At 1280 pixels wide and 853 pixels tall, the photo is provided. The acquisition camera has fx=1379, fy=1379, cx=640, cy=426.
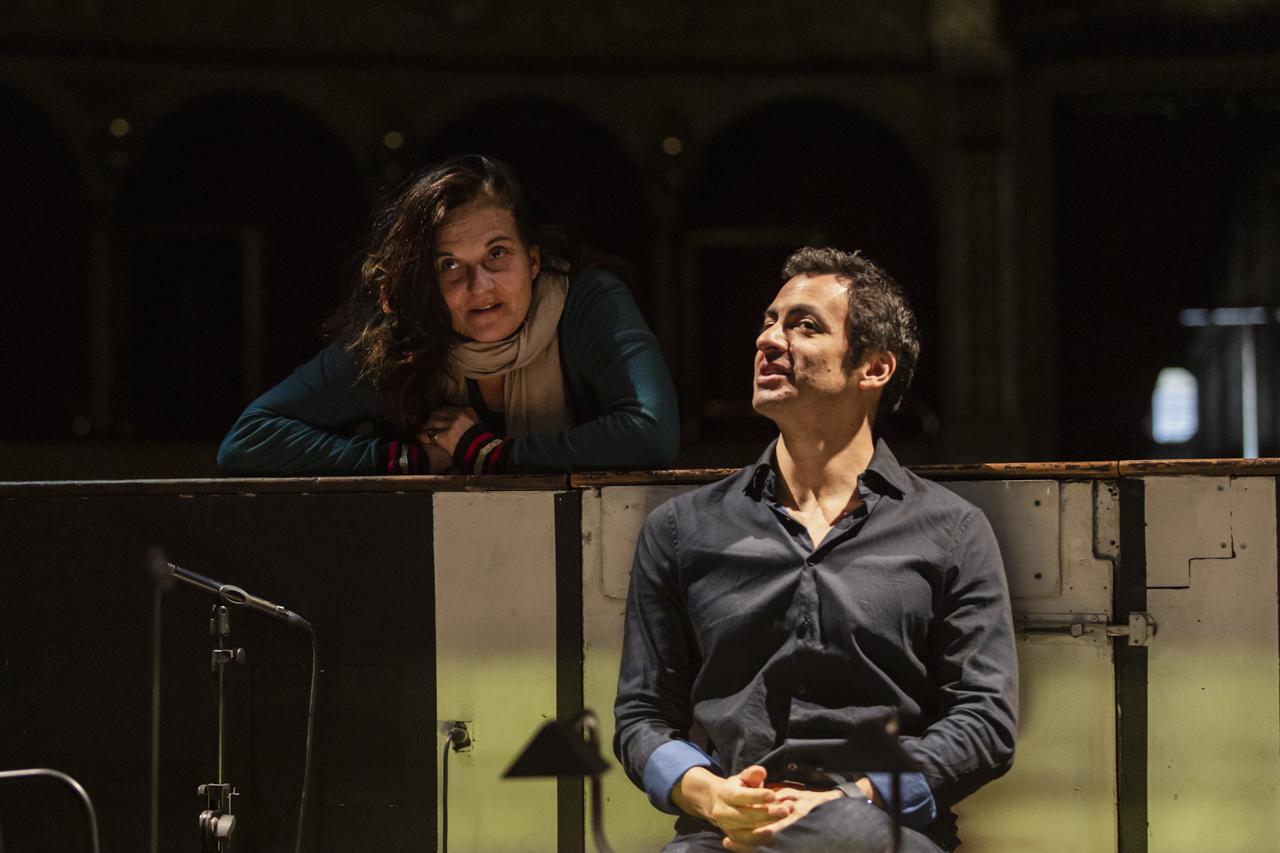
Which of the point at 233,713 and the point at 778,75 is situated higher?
the point at 778,75

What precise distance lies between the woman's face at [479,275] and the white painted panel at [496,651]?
54 centimetres

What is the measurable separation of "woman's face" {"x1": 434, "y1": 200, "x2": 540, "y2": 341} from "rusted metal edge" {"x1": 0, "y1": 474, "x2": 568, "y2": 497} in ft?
1.61

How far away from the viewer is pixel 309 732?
310 cm

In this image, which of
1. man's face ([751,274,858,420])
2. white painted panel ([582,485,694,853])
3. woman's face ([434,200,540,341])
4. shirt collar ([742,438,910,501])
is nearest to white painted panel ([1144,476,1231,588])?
shirt collar ([742,438,910,501])

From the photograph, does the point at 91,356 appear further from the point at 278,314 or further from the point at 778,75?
the point at 778,75

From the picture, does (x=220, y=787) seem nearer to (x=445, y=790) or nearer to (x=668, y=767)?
(x=445, y=790)

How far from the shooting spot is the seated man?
8.23 feet

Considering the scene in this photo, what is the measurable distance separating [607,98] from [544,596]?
6323 mm

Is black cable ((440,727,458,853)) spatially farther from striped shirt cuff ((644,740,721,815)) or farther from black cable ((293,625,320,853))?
striped shirt cuff ((644,740,721,815))

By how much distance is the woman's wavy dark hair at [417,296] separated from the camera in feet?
11.3

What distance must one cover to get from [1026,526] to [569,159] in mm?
6503

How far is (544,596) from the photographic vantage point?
3117 millimetres

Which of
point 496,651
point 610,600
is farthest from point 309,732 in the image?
point 610,600

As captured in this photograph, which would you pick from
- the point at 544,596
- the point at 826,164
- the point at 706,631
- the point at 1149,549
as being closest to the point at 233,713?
the point at 544,596
